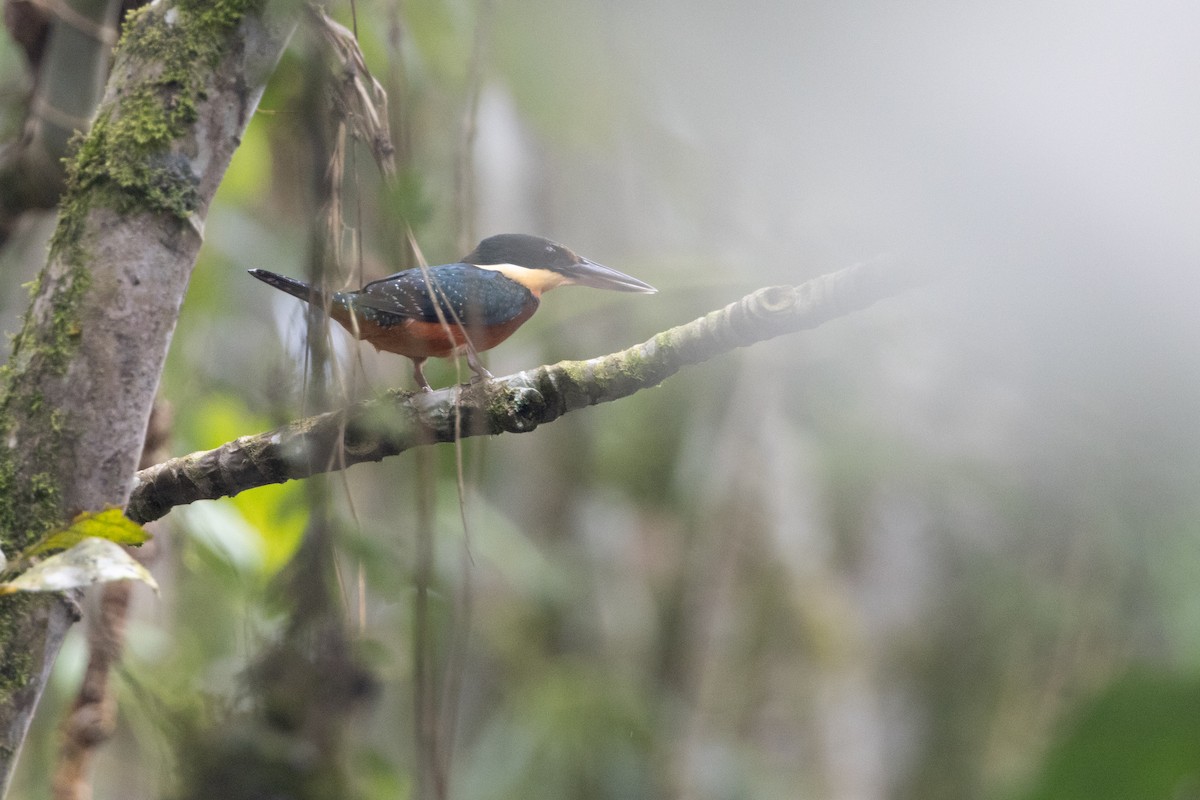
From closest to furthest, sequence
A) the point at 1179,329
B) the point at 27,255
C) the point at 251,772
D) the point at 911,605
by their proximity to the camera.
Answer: the point at 1179,329 → the point at 251,772 → the point at 27,255 → the point at 911,605

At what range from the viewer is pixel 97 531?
46.8 inches

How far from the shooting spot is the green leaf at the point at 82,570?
112 centimetres

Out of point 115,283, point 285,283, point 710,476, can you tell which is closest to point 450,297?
point 285,283

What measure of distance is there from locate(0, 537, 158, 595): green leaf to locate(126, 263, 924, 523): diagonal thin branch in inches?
12.2

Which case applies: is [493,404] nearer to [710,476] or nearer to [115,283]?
[115,283]

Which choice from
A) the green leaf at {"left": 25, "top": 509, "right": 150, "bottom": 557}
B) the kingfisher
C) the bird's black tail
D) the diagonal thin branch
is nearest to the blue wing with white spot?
the kingfisher

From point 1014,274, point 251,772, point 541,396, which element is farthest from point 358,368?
point 1014,274

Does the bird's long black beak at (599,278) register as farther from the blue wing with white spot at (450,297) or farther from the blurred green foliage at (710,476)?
the blurred green foliage at (710,476)

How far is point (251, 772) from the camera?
1535mm

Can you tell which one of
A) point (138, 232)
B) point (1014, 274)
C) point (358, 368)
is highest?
point (138, 232)

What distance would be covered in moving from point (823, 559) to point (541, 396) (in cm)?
393

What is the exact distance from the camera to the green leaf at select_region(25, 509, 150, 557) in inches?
46.5

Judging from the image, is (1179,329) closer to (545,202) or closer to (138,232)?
(138,232)

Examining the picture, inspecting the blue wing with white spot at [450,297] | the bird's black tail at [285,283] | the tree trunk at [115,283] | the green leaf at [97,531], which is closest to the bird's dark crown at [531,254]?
the blue wing with white spot at [450,297]
